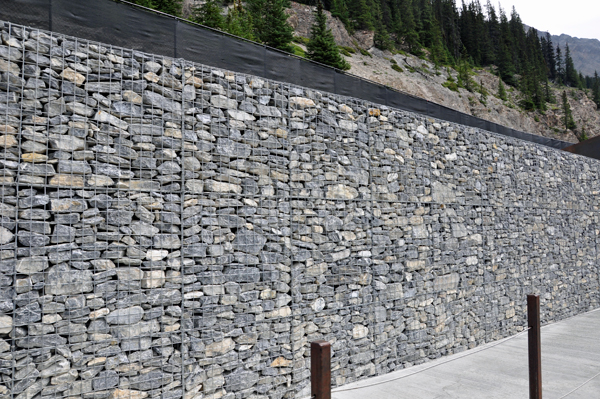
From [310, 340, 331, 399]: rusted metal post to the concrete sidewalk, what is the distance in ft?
10.6

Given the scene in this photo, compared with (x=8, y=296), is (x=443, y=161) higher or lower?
higher

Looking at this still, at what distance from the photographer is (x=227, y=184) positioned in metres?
4.84

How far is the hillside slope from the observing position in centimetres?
2634

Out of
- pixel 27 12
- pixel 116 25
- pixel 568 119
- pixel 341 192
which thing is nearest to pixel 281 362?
pixel 341 192

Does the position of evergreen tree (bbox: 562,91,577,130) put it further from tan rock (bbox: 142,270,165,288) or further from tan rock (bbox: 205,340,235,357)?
tan rock (bbox: 142,270,165,288)

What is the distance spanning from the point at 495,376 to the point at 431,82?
27136 mm

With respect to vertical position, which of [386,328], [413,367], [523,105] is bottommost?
[413,367]

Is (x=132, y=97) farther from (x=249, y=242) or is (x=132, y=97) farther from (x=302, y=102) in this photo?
(x=302, y=102)

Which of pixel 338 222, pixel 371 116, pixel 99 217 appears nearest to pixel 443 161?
pixel 371 116

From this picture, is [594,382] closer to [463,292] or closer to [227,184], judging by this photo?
[463,292]

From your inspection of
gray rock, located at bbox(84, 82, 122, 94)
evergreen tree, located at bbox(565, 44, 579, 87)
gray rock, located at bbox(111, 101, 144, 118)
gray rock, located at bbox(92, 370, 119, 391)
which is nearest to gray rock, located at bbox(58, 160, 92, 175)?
gray rock, located at bbox(111, 101, 144, 118)

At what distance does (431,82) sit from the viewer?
1195 inches

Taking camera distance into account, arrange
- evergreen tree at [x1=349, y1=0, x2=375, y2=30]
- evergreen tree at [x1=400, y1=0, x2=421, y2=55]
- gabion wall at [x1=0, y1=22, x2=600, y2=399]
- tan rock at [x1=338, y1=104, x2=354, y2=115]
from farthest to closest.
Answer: evergreen tree at [x1=400, y1=0, x2=421, y2=55] → evergreen tree at [x1=349, y1=0, x2=375, y2=30] → tan rock at [x1=338, y1=104, x2=354, y2=115] → gabion wall at [x1=0, y1=22, x2=600, y2=399]

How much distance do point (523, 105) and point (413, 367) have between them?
42398mm
